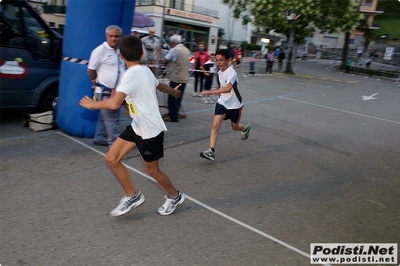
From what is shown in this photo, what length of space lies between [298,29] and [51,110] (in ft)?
60.1

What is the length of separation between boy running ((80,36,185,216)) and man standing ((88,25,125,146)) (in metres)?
1.98

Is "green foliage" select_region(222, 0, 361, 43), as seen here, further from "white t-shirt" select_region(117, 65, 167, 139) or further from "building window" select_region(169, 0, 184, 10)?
"white t-shirt" select_region(117, 65, 167, 139)

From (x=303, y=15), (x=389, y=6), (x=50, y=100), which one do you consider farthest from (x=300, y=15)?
(x=389, y=6)

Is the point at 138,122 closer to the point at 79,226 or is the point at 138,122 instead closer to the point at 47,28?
the point at 79,226

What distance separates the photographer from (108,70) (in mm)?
5418

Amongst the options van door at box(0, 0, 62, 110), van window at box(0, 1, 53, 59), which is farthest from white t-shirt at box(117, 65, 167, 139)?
van window at box(0, 1, 53, 59)

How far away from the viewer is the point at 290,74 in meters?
22.8

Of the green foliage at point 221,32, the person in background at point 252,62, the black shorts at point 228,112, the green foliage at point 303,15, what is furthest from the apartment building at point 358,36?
the black shorts at point 228,112

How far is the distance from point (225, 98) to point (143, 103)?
7.76ft

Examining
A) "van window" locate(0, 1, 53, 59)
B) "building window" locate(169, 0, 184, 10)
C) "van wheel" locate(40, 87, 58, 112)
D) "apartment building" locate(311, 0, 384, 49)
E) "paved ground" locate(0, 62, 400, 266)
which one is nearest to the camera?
"paved ground" locate(0, 62, 400, 266)

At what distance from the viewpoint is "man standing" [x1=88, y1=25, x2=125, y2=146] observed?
5258 mm

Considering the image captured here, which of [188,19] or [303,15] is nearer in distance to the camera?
[303,15]

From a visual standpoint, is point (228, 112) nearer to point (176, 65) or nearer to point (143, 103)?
point (143, 103)

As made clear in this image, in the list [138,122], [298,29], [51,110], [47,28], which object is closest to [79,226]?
[138,122]
